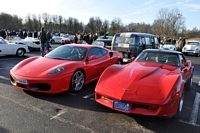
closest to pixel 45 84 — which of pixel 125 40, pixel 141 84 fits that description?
pixel 141 84

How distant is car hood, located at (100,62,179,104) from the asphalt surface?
497 mm

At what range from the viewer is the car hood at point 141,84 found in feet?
9.83

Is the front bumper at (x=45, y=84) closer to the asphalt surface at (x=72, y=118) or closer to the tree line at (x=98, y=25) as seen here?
the asphalt surface at (x=72, y=118)

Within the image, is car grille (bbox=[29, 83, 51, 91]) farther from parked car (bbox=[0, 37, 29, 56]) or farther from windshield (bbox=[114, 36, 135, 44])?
parked car (bbox=[0, 37, 29, 56])

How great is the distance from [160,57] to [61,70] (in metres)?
2.71

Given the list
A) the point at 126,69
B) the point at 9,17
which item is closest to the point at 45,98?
the point at 126,69

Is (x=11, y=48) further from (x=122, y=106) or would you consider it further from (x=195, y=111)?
(x=195, y=111)

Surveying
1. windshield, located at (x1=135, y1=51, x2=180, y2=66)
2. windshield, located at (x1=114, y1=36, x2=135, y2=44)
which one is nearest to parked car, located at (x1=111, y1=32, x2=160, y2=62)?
windshield, located at (x1=114, y1=36, x2=135, y2=44)

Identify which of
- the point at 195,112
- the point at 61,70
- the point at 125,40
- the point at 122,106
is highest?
the point at 125,40

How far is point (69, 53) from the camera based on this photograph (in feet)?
17.3

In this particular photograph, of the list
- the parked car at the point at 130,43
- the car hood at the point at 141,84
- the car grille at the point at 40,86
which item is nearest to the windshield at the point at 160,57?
the car hood at the point at 141,84

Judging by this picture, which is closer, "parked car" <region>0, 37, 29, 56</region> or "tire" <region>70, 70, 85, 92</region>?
"tire" <region>70, 70, 85, 92</region>

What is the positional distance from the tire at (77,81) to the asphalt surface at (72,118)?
31cm

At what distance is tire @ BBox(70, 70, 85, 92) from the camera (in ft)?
14.5
